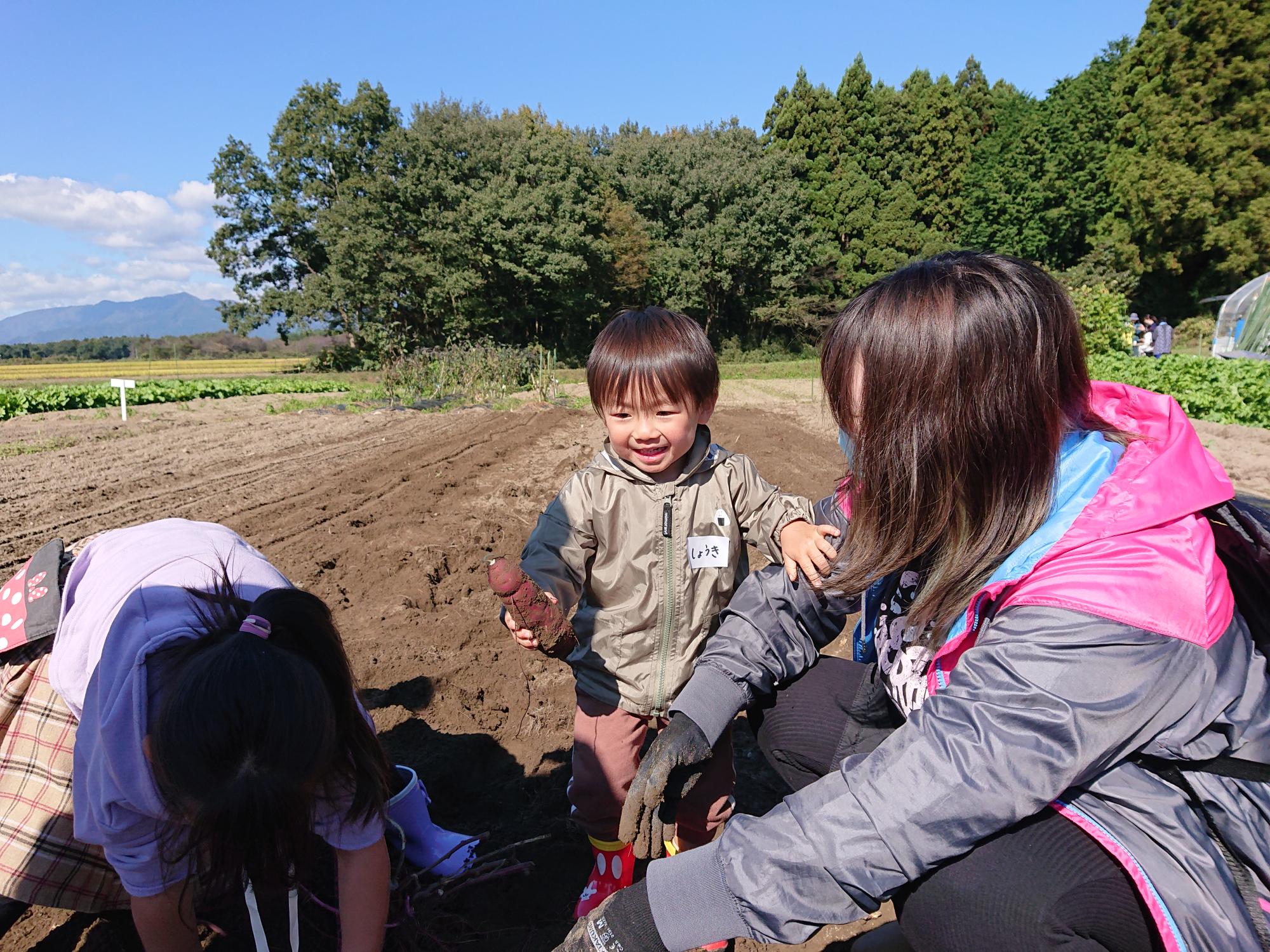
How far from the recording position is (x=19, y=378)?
31.0 meters

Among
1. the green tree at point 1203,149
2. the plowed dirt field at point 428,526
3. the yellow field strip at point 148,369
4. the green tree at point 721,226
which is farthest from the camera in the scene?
the green tree at point 721,226

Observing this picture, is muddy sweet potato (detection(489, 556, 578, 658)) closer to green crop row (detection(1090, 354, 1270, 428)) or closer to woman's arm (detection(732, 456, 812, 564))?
woman's arm (detection(732, 456, 812, 564))

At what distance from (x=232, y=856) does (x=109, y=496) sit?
6.76 meters

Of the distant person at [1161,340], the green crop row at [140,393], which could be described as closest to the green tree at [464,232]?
the green crop row at [140,393]

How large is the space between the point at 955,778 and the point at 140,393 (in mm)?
16726

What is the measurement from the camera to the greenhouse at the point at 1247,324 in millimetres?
15586

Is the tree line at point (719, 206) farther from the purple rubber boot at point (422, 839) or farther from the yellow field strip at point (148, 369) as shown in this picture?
the purple rubber boot at point (422, 839)

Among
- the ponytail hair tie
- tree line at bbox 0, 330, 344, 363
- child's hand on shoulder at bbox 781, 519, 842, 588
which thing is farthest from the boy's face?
tree line at bbox 0, 330, 344, 363

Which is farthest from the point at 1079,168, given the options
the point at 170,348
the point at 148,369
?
the point at 170,348

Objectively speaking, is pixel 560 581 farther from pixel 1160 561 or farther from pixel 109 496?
pixel 109 496

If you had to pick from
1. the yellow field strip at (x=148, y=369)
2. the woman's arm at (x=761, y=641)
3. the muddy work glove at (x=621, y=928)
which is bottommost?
the muddy work glove at (x=621, y=928)

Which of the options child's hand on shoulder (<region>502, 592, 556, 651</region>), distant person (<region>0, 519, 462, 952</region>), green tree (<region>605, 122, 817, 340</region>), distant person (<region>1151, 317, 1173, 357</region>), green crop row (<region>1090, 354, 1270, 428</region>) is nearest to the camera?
distant person (<region>0, 519, 462, 952</region>)

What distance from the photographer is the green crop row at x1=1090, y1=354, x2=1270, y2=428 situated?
33.0ft

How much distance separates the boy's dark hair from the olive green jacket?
18 cm
